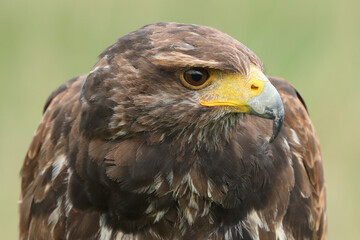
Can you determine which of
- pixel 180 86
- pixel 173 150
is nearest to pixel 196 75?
pixel 180 86

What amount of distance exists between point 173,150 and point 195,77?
44 centimetres

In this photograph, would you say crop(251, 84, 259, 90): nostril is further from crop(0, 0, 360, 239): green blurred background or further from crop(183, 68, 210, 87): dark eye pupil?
crop(0, 0, 360, 239): green blurred background

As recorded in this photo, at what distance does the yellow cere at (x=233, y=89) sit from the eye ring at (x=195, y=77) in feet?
0.09

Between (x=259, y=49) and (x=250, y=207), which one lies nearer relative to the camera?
(x=250, y=207)

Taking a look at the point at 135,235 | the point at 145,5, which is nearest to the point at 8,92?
the point at 145,5

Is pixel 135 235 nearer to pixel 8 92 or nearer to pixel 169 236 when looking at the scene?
pixel 169 236

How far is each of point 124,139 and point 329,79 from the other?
4.22m

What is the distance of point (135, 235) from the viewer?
17.6 ft

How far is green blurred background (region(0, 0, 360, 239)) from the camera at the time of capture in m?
8.69

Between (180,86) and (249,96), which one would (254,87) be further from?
(180,86)

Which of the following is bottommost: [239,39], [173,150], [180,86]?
[239,39]

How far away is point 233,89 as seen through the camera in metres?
4.93

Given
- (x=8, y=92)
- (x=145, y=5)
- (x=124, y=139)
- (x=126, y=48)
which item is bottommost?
(x=8, y=92)

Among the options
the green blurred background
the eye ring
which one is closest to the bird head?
the eye ring
